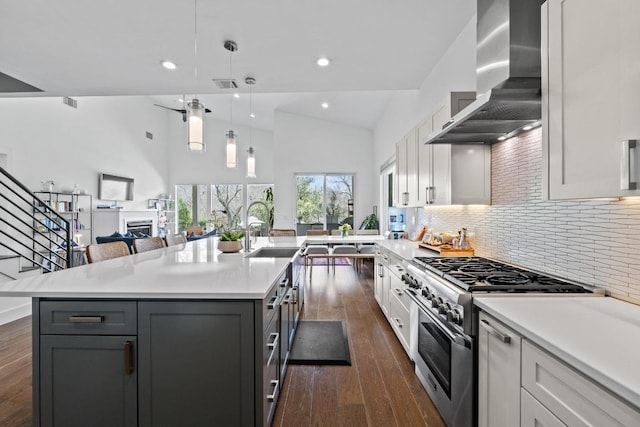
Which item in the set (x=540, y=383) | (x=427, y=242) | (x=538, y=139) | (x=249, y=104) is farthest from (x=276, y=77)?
(x=249, y=104)

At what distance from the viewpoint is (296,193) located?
8531 millimetres

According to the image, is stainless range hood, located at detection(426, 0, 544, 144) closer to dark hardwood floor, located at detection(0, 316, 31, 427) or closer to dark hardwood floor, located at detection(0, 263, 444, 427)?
dark hardwood floor, located at detection(0, 263, 444, 427)

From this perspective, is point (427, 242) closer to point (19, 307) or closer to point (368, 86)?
point (368, 86)

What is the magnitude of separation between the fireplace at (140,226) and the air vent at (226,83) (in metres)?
6.10

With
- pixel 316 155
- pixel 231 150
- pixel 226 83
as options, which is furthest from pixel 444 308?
pixel 316 155

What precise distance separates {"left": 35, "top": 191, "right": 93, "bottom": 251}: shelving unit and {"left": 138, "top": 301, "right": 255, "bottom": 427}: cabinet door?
5717 millimetres

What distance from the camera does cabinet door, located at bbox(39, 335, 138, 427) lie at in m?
1.44

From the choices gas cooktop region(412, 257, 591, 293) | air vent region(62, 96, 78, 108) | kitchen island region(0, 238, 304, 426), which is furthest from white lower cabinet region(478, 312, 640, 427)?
air vent region(62, 96, 78, 108)

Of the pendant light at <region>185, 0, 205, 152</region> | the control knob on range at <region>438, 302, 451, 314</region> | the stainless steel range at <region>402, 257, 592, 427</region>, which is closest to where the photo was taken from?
the stainless steel range at <region>402, 257, 592, 427</region>

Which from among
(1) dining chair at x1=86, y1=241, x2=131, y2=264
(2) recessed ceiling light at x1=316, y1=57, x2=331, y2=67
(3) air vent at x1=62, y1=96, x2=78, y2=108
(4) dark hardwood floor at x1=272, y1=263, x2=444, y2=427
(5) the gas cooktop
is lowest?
(4) dark hardwood floor at x1=272, y1=263, x2=444, y2=427

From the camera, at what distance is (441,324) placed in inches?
65.9

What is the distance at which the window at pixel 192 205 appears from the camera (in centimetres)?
1045

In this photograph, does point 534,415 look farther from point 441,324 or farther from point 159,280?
point 159,280

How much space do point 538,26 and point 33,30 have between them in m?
3.82
